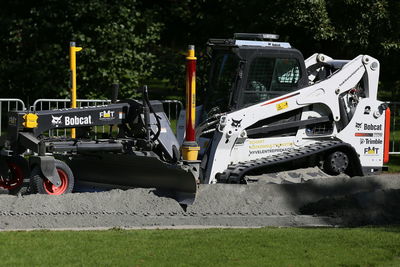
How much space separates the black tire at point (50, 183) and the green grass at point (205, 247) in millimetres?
1818

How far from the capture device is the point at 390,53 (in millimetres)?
24062

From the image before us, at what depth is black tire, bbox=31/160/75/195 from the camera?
1188cm

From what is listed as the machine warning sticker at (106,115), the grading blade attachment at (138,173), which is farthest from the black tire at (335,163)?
Result: the machine warning sticker at (106,115)

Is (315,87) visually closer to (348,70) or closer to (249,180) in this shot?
(348,70)

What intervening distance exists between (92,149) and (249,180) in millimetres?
2350

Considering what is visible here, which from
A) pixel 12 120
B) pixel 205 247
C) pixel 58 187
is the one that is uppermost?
pixel 12 120

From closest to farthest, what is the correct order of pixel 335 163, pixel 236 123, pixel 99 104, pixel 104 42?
pixel 236 123 < pixel 335 163 < pixel 99 104 < pixel 104 42

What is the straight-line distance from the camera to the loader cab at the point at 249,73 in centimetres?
1366

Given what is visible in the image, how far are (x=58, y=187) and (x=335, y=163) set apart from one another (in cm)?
460

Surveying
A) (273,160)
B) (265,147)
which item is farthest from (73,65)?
(273,160)

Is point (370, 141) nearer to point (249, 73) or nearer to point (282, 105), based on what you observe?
point (282, 105)

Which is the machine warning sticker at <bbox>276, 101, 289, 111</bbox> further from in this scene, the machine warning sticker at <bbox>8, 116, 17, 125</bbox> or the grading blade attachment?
A: the machine warning sticker at <bbox>8, 116, 17, 125</bbox>

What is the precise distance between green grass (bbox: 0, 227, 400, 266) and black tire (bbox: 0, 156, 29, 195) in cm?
274

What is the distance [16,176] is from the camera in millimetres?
12828
